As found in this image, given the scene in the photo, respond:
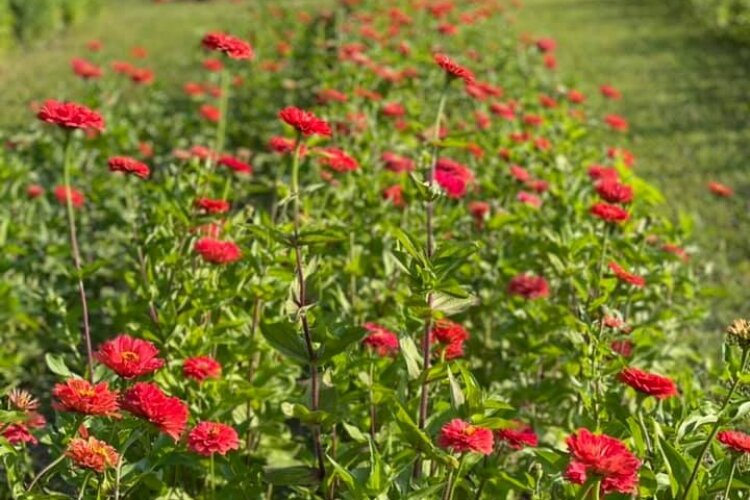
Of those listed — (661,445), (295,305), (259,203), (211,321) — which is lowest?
(259,203)

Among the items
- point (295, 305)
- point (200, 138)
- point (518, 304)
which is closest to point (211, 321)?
point (295, 305)

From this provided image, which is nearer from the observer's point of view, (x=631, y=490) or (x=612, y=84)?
(x=631, y=490)

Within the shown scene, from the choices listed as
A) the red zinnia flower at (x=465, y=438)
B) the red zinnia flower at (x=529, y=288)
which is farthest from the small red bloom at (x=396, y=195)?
the red zinnia flower at (x=465, y=438)

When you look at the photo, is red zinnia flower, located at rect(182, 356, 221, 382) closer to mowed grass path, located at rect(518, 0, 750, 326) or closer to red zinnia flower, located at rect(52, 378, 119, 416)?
red zinnia flower, located at rect(52, 378, 119, 416)

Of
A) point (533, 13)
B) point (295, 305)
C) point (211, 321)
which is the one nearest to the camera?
point (295, 305)

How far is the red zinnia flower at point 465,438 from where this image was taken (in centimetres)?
163

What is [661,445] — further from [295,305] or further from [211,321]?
[211,321]

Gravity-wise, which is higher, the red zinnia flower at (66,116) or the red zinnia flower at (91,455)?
the red zinnia flower at (66,116)

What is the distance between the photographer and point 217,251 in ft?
8.04

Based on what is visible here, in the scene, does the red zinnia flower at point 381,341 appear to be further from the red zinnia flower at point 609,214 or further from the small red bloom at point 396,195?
the small red bloom at point 396,195

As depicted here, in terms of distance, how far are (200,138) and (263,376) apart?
2995 mm

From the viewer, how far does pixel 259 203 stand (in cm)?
499

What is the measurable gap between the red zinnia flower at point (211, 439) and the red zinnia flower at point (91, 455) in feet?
0.79

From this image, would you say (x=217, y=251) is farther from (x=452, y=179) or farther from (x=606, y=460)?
(x=606, y=460)
